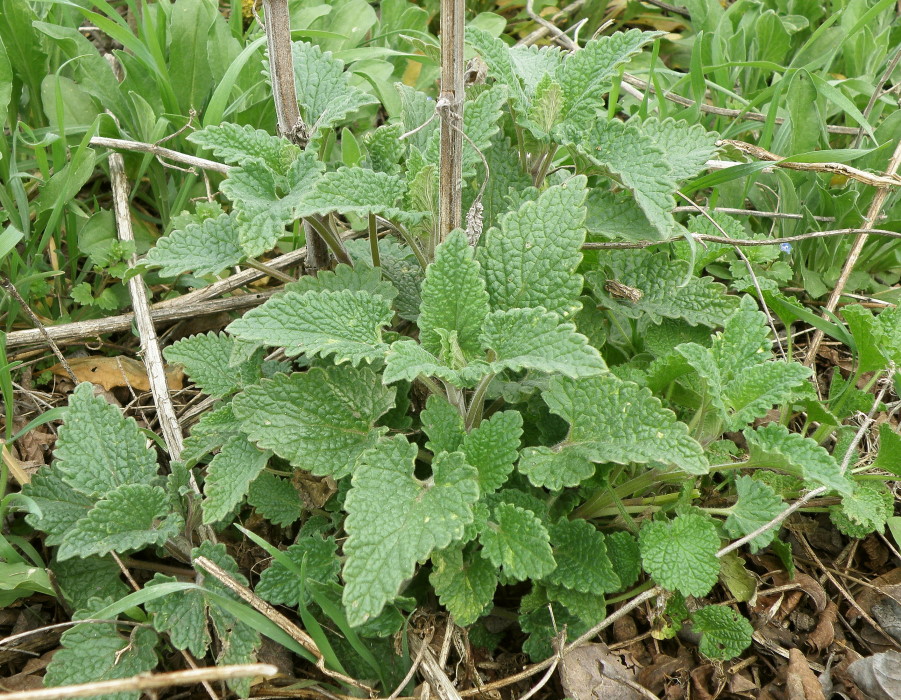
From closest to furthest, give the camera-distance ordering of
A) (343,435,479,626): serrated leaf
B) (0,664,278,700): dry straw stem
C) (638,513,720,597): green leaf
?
(0,664,278,700): dry straw stem
(343,435,479,626): serrated leaf
(638,513,720,597): green leaf

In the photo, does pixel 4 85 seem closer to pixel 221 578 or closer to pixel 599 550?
pixel 221 578

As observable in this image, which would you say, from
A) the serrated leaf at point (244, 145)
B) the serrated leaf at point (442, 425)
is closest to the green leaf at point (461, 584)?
the serrated leaf at point (442, 425)

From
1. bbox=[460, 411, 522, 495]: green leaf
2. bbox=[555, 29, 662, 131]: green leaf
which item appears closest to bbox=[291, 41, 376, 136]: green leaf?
bbox=[555, 29, 662, 131]: green leaf

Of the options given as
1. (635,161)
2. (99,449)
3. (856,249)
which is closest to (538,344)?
(635,161)

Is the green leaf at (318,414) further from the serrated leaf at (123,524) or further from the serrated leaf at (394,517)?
the serrated leaf at (123,524)

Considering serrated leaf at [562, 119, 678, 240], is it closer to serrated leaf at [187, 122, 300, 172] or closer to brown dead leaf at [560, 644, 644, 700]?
serrated leaf at [187, 122, 300, 172]

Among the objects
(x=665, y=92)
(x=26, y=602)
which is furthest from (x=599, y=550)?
(x=665, y=92)

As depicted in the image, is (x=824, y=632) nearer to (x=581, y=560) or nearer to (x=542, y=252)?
(x=581, y=560)
